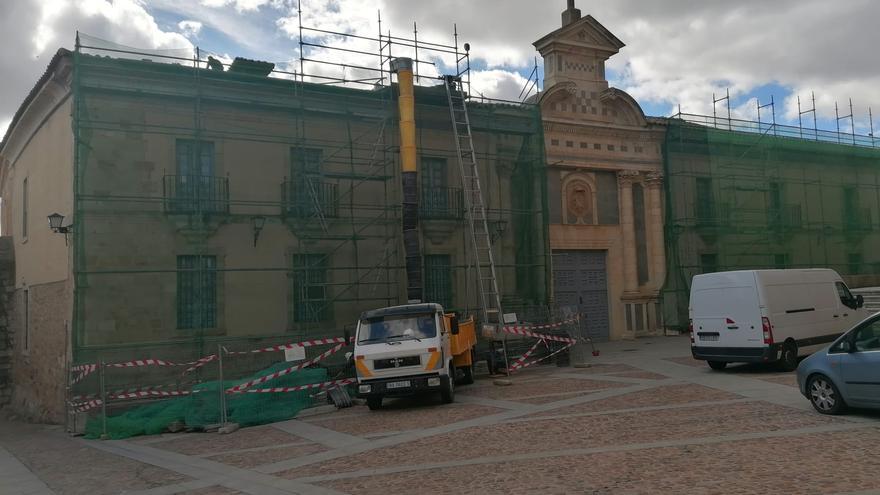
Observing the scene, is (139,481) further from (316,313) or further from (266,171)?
(266,171)

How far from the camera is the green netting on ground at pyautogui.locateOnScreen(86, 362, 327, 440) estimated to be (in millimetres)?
12547

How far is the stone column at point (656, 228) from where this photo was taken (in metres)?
24.8

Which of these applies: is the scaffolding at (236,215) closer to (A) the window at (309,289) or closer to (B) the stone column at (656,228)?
(A) the window at (309,289)

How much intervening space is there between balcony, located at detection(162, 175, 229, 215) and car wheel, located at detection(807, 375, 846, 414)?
13.2 m

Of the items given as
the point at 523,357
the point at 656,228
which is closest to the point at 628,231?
the point at 656,228

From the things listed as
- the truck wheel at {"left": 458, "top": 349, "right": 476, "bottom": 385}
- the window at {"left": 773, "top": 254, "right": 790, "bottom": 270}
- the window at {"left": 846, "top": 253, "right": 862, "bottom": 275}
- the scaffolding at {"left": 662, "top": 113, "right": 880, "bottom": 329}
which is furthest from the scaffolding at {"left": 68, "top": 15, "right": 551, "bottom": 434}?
the window at {"left": 846, "top": 253, "right": 862, "bottom": 275}

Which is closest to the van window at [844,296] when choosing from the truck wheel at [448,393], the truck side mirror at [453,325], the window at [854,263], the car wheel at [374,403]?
the truck side mirror at [453,325]

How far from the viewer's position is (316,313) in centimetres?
1788

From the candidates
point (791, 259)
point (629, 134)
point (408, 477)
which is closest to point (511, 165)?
point (629, 134)

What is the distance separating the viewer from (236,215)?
1734 centimetres

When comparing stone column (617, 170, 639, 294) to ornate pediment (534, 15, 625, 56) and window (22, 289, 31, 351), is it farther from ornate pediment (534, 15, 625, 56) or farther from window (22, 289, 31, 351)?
window (22, 289, 31, 351)

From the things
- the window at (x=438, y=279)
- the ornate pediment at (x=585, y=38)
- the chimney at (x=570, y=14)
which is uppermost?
the chimney at (x=570, y=14)

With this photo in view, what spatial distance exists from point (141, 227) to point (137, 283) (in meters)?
1.32

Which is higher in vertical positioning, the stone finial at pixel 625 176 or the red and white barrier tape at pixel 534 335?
the stone finial at pixel 625 176
